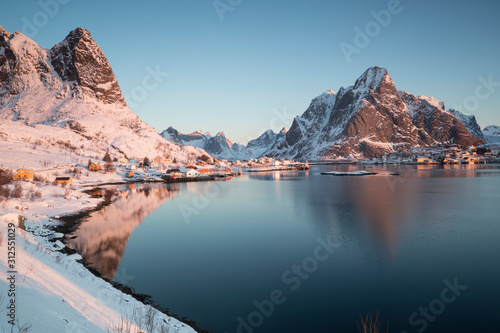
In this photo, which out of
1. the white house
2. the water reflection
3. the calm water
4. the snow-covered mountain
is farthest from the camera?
the snow-covered mountain

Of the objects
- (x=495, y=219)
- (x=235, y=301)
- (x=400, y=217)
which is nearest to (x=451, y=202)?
(x=495, y=219)

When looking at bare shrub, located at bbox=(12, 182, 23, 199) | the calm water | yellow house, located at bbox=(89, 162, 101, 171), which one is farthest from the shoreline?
yellow house, located at bbox=(89, 162, 101, 171)

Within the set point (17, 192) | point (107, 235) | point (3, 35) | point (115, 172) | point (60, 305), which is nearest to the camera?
point (60, 305)

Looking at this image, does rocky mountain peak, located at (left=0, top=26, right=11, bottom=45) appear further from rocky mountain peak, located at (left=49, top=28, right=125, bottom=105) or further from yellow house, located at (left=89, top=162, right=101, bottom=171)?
yellow house, located at (left=89, top=162, right=101, bottom=171)

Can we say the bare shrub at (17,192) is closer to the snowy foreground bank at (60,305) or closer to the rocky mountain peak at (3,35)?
the snowy foreground bank at (60,305)

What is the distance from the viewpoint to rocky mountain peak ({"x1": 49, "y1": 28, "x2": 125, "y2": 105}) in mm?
159000

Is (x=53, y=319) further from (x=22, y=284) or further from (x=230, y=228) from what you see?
(x=230, y=228)

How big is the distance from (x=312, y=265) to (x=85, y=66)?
7482 inches

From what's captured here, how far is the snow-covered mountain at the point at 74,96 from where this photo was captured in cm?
12925

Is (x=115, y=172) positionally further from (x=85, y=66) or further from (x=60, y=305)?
(x=85, y=66)

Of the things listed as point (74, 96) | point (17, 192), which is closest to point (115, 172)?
point (17, 192)

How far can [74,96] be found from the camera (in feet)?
497

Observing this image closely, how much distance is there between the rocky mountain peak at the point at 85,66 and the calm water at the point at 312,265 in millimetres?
155780

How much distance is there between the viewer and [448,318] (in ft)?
39.2
